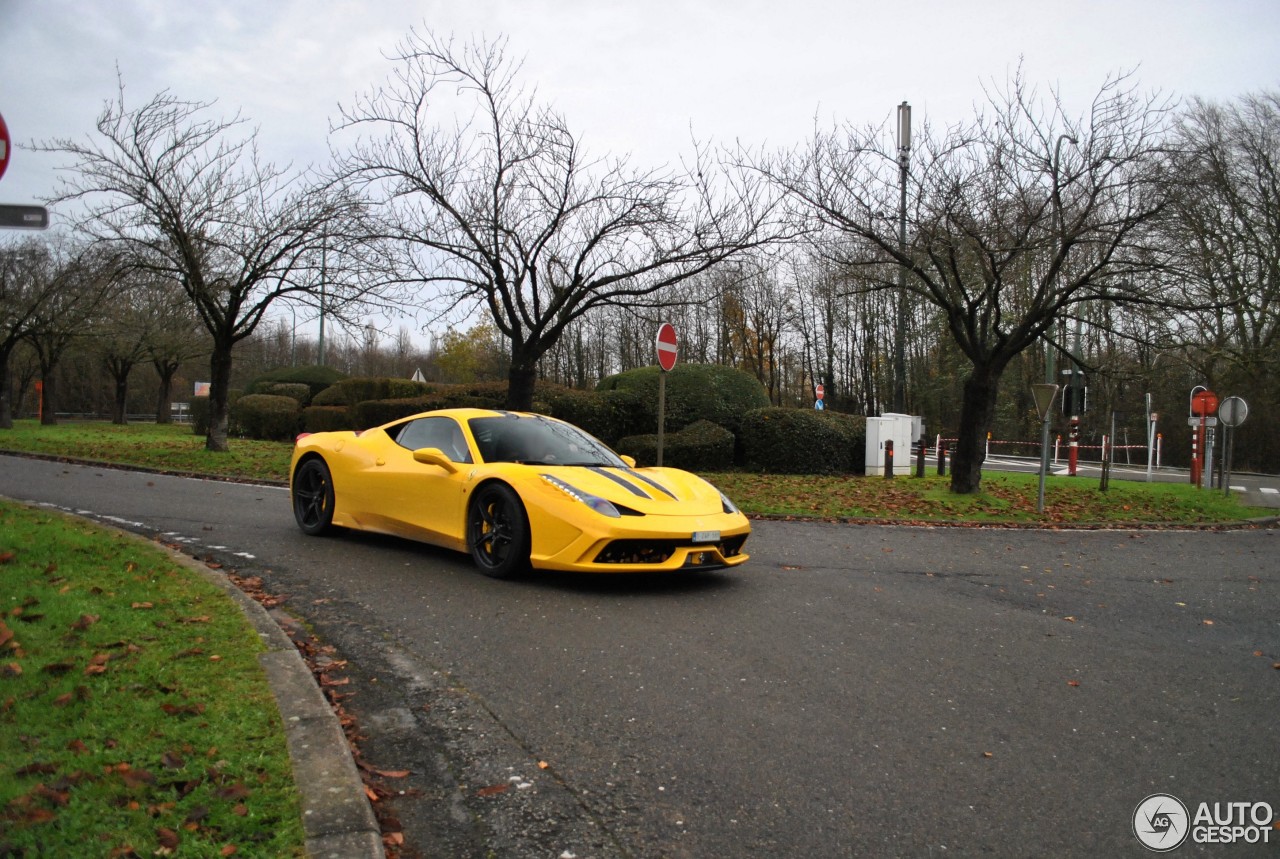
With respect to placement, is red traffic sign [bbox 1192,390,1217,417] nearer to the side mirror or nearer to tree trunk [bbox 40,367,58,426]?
the side mirror

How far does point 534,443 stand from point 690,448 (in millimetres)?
10827

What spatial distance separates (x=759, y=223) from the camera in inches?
574

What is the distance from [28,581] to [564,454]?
3.72 m

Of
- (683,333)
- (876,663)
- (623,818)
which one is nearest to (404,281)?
(876,663)

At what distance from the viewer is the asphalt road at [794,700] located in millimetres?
3043

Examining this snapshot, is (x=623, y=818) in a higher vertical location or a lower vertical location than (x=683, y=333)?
lower

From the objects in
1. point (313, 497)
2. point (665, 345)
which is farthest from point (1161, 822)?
point (665, 345)

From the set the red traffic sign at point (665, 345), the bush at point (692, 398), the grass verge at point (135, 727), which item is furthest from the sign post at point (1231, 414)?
the grass verge at point (135, 727)

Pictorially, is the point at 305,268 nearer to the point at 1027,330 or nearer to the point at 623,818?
the point at 1027,330

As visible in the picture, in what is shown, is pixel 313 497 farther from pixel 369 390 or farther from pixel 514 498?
pixel 369 390

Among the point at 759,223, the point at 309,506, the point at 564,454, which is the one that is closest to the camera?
the point at 564,454

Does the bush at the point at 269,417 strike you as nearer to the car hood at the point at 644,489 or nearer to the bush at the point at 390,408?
the bush at the point at 390,408

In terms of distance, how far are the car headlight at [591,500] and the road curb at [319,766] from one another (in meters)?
2.22

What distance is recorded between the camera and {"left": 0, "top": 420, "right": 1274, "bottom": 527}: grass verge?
12781 millimetres
